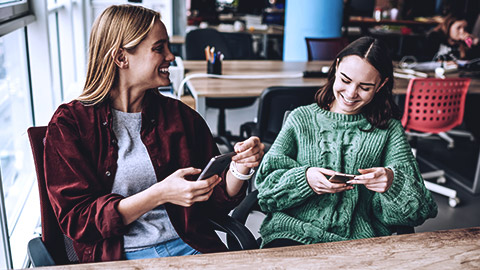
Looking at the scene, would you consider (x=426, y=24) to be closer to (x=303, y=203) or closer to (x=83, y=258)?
(x=303, y=203)

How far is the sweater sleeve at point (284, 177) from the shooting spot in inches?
58.1

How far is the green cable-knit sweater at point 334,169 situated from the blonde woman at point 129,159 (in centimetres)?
19

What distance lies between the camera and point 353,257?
1.07m

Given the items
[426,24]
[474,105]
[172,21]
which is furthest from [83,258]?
[426,24]

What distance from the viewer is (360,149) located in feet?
5.03

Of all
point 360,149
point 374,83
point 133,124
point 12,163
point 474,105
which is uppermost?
point 374,83

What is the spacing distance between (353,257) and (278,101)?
4.54 feet

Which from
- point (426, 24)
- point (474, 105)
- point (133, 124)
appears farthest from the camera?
point (426, 24)

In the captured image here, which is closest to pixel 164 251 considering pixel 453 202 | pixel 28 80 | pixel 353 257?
pixel 353 257

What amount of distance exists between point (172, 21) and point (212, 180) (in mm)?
5195

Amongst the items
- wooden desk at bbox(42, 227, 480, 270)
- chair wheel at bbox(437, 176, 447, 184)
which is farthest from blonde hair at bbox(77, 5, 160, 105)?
chair wheel at bbox(437, 176, 447, 184)

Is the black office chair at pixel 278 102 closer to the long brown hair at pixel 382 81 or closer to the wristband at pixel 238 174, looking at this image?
the long brown hair at pixel 382 81

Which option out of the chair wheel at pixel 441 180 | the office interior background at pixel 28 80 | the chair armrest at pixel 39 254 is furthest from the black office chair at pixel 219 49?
the chair armrest at pixel 39 254

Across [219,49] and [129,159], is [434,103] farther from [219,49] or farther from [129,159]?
[129,159]
